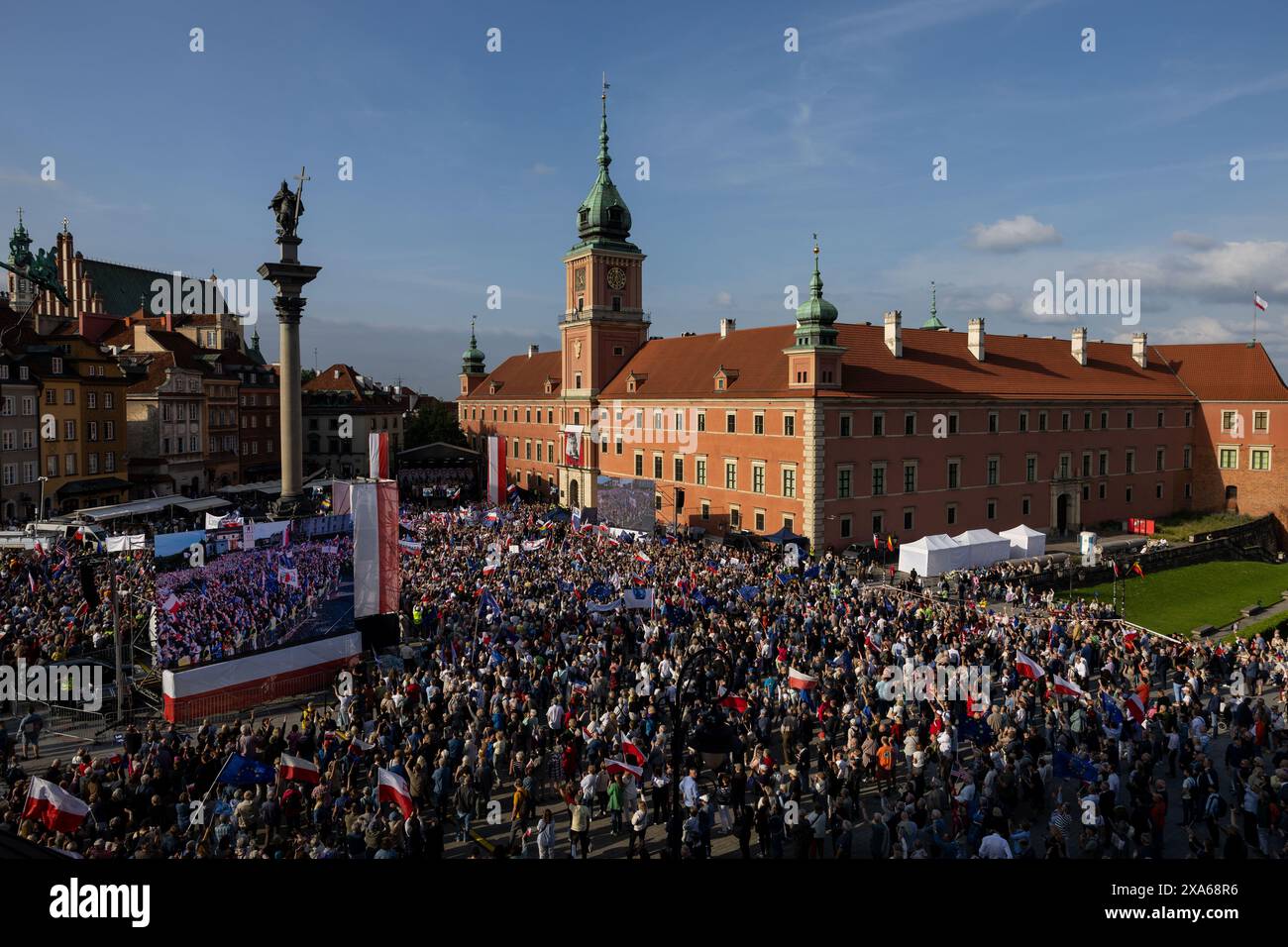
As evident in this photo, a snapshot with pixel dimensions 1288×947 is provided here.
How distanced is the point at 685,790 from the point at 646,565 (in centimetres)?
2047

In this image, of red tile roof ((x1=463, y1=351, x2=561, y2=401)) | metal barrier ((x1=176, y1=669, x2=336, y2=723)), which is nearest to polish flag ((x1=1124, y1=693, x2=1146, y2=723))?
metal barrier ((x1=176, y1=669, x2=336, y2=723))

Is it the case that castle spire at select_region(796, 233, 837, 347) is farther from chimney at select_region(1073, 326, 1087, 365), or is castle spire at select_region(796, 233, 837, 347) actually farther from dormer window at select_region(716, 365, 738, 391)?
chimney at select_region(1073, 326, 1087, 365)

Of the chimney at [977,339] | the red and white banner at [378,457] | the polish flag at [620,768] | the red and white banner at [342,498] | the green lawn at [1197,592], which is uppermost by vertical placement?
the chimney at [977,339]

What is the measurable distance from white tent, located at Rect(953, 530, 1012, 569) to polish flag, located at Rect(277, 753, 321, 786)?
3248 centimetres

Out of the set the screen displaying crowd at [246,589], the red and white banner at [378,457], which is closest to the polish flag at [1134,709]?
the screen displaying crowd at [246,589]

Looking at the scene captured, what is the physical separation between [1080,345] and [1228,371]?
1259 cm

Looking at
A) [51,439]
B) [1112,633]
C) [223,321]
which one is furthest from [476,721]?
[223,321]

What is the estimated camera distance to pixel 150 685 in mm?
22688

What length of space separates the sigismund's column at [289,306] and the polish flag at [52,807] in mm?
29968

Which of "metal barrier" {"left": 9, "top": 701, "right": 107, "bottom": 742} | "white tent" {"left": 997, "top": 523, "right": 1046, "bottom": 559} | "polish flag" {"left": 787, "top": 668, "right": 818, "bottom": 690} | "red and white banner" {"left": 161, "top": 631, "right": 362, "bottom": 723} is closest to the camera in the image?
"red and white banner" {"left": 161, "top": 631, "right": 362, "bottom": 723}

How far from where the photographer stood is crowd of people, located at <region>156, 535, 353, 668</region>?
2400 centimetres

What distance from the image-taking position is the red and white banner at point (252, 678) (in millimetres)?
20078

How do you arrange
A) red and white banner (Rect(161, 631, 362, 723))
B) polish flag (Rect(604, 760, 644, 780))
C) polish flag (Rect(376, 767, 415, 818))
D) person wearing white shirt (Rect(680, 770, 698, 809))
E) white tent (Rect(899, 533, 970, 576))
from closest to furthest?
polish flag (Rect(376, 767, 415, 818)), person wearing white shirt (Rect(680, 770, 698, 809)), polish flag (Rect(604, 760, 644, 780)), red and white banner (Rect(161, 631, 362, 723)), white tent (Rect(899, 533, 970, 576))

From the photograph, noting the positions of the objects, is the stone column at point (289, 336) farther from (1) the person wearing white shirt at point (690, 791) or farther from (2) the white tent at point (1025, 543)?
(2) the white tent at point (1025, 543)
